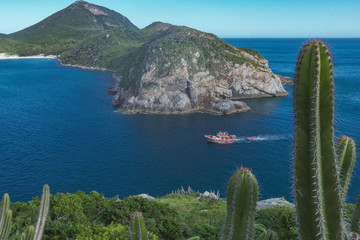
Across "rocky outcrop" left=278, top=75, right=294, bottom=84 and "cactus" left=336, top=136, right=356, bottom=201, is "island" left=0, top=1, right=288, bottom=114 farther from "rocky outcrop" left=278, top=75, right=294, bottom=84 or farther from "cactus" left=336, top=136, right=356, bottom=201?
"cactus" left=336, top=136, right=356, bottom=201

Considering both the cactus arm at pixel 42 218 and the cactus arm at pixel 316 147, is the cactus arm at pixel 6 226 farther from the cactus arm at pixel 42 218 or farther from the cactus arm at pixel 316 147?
the cactus arm at pixel 316 147

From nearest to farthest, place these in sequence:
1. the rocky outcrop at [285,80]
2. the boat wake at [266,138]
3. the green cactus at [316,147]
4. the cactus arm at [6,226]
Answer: the green cactus at [316,147], the cactus arm at [6,226], the boat wake at [266,138], the rocky outcrop at [285,80]

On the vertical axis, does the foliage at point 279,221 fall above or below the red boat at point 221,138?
above

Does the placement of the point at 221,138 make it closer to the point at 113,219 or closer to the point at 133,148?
the point at 133,148

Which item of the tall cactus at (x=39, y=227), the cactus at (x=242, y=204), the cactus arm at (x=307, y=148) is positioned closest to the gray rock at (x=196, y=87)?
the tall cactus at (x=39, y=227)

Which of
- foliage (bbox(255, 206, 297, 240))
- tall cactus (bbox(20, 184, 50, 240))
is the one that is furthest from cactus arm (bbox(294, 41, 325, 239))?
foliage (bbox(255, 206, 297, 240))

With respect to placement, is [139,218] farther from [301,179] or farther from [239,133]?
[239,133]
